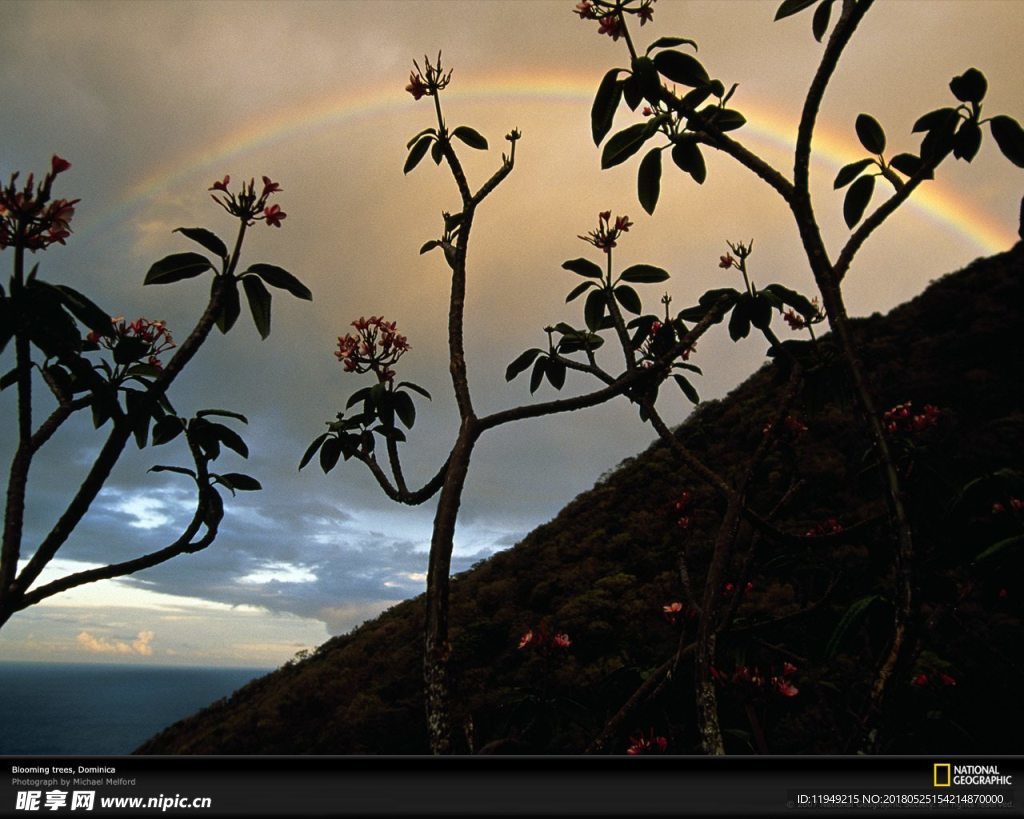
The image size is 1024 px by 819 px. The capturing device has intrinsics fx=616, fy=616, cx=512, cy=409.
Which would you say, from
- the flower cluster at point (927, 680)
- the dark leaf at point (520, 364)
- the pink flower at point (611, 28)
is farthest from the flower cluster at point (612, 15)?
the flower cluster at point (927, 680)

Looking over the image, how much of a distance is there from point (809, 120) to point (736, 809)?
125cm

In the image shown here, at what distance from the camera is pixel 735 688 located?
1544 millimetres

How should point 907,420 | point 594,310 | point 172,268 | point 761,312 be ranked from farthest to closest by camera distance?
point 907,420
point 594,310
point 761,312
point 172,268

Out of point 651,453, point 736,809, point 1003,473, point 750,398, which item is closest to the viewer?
point 736,809

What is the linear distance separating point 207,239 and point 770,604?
648 cm

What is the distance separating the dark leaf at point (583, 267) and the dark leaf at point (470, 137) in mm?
494

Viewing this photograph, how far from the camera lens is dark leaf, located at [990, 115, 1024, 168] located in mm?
1438

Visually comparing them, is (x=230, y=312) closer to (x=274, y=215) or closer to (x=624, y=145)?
(x=274, y=215)

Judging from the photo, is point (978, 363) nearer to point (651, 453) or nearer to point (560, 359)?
point (651, 453)

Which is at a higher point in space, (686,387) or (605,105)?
(605,105)

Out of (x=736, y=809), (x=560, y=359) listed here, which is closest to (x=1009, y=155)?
(x=560, y=359)

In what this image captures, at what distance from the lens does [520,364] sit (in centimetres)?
219

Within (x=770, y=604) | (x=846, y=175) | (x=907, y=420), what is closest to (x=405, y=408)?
(x=846, y=175)

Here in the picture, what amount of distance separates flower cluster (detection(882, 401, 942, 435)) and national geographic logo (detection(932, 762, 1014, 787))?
1.43m
